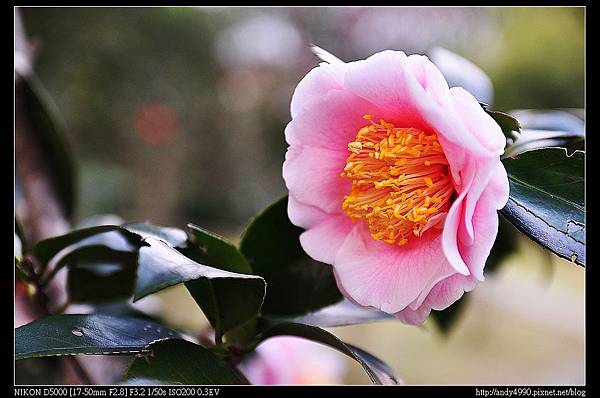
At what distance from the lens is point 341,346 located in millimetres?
436

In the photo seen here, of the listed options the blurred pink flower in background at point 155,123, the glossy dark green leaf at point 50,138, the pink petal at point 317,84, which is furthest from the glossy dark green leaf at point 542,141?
the blurred pink flower in background at point 155,123

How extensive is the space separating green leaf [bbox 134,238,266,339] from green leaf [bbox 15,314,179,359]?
0.04 meters

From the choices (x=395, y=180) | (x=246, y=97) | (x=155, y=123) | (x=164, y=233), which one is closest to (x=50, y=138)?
(x=164, y=233)

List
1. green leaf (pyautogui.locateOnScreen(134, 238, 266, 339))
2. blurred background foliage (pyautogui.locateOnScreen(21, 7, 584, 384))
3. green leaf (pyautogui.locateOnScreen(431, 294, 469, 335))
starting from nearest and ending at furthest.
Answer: green leaf (pyautogui.locateOnScreen(134, 238, 266, 339)), green leaf (pyautogui.locateOnScreen(431, 294, 469, 335)), blurred background foliage (pyautogui.locateOnScreen(21, 7, 584, 384))

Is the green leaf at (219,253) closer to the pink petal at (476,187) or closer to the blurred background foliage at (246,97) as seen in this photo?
the pink petal at (476,187)

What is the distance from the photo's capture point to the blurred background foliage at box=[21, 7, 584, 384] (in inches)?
95.9

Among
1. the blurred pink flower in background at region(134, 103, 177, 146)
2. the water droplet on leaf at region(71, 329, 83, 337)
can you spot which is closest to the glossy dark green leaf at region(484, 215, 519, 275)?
the water droplet on leaf at region(71, 329, 83, 337)

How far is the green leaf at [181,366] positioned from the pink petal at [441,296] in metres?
0.13

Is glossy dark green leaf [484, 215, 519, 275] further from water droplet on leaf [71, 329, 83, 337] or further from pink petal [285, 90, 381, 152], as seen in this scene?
water droplet on leaf [71, 329, 83, 337]

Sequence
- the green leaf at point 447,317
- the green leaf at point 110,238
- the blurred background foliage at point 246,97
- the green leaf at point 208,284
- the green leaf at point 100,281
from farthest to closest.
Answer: the blurred background foliage at point 246,97, the green leaf at point 447,317, the green leaf at point 100,281, the green leaf at point 110,238, the green leaf at point 208,284

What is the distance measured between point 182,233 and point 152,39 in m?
2.80

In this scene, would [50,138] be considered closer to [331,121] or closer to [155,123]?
[331,121]

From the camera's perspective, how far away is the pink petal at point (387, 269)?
40 cm
